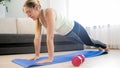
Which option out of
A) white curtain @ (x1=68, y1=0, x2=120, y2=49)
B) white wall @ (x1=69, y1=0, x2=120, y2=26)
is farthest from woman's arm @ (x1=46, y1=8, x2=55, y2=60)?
white wall @ (x1=69, y1=0, x2=120, y2=26)

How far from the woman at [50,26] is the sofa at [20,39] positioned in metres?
0.90

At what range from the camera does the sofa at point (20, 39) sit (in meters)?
3.18

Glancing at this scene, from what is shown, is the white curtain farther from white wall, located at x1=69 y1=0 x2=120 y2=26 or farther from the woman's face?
the woman's face

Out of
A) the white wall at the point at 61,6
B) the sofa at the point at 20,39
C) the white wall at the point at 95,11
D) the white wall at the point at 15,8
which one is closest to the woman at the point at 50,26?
the sofa at the point at 20,39

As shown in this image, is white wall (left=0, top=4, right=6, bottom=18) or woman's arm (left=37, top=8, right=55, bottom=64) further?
white wall (left=0, top=4, right=6, bottom=18)

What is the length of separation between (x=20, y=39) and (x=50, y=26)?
1375 mm

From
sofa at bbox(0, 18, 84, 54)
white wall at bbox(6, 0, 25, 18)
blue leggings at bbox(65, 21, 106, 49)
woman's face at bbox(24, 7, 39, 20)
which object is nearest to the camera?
woman's face at bbox(24, 7, 39, 20)

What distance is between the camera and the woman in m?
1.97

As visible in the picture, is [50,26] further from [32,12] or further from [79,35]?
[79,35]

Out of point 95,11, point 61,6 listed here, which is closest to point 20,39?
A: point 61,6

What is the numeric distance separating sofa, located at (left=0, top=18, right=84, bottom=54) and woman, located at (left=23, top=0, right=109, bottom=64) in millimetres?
902

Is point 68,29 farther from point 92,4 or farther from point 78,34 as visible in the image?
point 92,4

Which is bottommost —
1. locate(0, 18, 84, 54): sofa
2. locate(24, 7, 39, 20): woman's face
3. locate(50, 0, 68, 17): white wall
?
locate(0, 18, 84, 54): sofa

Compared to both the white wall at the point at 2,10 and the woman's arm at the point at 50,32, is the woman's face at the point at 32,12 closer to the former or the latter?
the woman's arm at the point at 50,32
